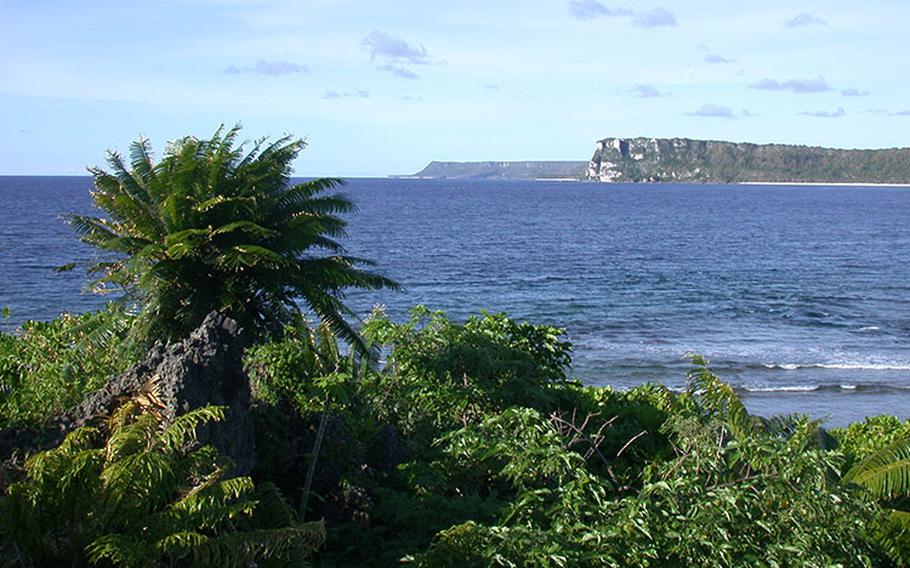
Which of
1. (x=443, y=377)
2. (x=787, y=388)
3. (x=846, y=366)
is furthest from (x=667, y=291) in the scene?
(x=443, y=377)

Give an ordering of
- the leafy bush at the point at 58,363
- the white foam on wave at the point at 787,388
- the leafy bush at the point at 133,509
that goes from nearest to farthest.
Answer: the leafy bush at the point at 133,509 < the leafy bush at the point at 58,363 < the white foam on wave at the point at 787,388

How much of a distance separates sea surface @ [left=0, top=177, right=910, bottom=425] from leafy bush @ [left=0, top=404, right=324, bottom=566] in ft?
30.7

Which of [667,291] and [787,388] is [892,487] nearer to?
[787,388]

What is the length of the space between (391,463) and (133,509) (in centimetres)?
347

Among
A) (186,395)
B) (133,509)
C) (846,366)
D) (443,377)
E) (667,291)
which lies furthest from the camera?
(667,291)

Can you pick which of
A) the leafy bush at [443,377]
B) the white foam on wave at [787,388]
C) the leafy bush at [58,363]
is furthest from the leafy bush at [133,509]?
the white foam on wave at [787,388]

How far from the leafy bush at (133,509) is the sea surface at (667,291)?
30.7ft

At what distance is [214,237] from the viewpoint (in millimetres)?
10766

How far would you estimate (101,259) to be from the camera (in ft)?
40.3

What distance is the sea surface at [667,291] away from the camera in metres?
25.8

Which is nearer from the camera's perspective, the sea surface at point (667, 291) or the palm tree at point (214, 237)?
the palm tree at point (214, 237)

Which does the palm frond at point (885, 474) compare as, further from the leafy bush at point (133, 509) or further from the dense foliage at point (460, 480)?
the leafy bush at point (133, 509)

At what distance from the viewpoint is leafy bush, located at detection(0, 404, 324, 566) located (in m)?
5.79

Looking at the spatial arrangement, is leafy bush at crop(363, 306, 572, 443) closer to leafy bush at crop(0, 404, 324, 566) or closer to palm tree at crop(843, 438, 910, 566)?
palm tree at crop(843, 438, 910, 566)
